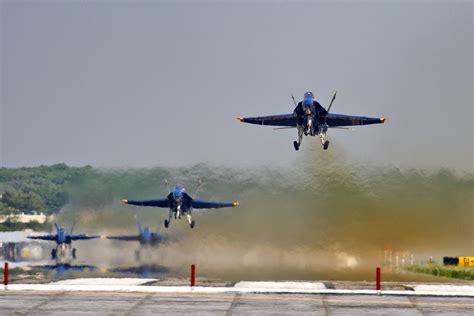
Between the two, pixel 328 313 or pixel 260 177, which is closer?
pixel 328 313

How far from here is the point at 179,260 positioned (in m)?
81.6

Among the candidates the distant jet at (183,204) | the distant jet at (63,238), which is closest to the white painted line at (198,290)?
the distant jet at (183,204)

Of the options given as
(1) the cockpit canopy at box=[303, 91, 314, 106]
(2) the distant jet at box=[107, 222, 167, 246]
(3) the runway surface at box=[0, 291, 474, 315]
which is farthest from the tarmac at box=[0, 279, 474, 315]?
(2) the distant jet at box=[107, 222, 167, 246]

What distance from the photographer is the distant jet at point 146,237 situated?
275ft

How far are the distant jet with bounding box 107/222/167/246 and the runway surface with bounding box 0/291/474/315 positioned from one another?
102ft

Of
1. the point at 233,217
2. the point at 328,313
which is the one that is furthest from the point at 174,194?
the point at 328,313

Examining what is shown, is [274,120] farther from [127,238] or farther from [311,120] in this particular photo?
[127,238]

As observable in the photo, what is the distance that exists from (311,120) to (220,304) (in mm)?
25997

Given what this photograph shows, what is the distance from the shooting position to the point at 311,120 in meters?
71.7

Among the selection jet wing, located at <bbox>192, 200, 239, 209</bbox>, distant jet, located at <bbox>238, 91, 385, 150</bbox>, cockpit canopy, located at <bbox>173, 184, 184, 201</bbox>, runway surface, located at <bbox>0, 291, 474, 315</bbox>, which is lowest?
runway surface, located at <bbox>0, 291, 474, 315</bbox>

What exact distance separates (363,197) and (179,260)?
49.9 ft

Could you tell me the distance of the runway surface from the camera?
45.9 m

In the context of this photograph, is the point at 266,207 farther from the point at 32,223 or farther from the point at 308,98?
the point at 32,223

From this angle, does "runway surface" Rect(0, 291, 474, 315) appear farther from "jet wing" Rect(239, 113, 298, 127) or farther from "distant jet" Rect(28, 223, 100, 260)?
"distant jet" Rect(28, 223, 100, 260)
